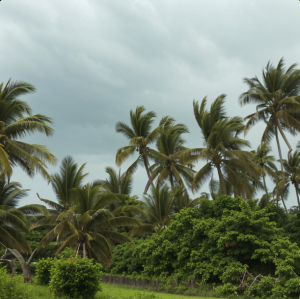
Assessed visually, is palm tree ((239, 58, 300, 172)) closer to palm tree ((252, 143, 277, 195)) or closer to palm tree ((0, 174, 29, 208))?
palm tree ((252, 143, 277, 195))

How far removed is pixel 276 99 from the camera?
23969mm

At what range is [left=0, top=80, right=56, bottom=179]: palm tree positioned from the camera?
1552 cm

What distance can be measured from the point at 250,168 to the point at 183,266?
23.4 ft

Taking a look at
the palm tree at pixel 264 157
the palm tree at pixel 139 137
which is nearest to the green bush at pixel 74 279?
the palm tree at pixel 139 137

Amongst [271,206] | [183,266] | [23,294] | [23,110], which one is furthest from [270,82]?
[23,294]

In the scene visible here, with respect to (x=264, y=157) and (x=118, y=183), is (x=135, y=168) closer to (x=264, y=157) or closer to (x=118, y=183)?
(x=118, y=183)

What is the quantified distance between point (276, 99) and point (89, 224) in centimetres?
1463

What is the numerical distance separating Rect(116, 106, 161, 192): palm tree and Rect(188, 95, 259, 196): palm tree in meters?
4.92

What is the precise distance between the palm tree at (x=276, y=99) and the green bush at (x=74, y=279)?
16392 millimetres

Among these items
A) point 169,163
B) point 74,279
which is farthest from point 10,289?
point 169,163

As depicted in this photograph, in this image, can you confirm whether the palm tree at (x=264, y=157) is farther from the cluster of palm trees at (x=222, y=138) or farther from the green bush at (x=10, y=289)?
the green bush at (x=10, y=289)

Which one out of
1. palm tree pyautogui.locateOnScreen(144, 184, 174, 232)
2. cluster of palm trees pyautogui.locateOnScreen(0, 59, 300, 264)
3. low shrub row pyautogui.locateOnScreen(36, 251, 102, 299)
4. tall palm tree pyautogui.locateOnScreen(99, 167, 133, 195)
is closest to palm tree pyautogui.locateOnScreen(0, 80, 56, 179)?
cluster of palm trees pyautogui.locateOnScreen(0, 59, 300, 264)

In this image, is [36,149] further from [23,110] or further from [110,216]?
[110,216]

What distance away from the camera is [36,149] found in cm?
1581
